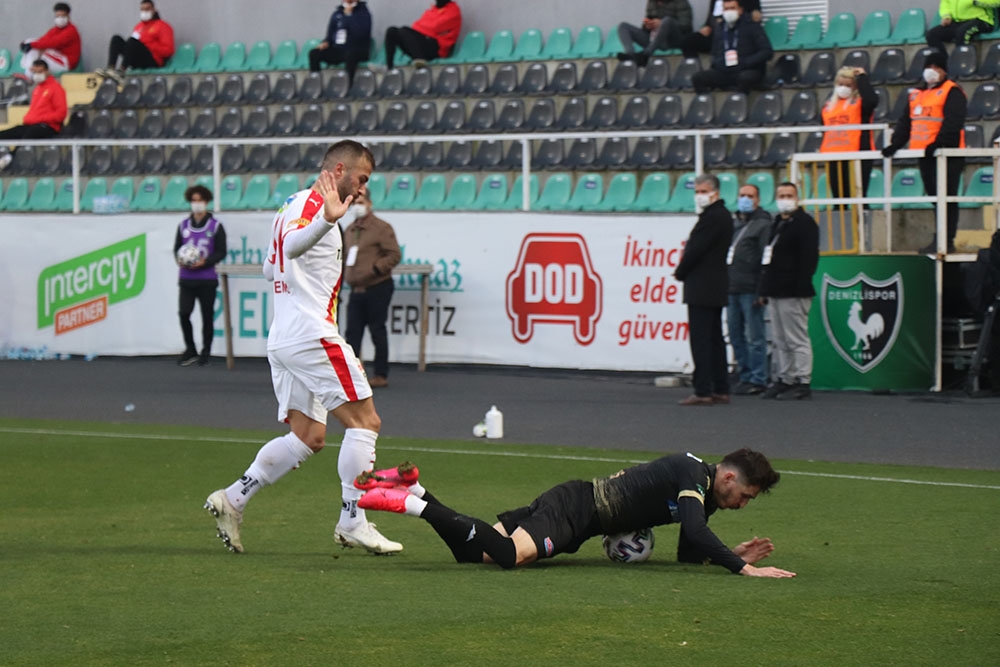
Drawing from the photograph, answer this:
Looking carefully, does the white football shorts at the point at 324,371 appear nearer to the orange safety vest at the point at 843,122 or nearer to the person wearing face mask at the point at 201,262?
the orange safety vest at the point at 843,122

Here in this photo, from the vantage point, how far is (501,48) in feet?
80.1

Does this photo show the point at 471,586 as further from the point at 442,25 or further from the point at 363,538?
the point at 442,25

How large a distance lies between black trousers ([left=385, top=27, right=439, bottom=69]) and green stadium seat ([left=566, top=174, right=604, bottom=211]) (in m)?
5.21

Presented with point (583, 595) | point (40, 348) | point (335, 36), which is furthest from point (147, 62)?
point (583, 595)

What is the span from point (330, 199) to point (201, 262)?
1274 centimetres

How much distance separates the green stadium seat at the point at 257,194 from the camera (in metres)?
22.3

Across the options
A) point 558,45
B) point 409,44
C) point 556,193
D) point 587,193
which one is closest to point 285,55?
point 409,44

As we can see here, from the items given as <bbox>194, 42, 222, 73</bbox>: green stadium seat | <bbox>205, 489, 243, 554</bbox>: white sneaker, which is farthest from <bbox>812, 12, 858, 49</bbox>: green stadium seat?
<bbox>205, 489, 243, 554</bbox>: white sneaker

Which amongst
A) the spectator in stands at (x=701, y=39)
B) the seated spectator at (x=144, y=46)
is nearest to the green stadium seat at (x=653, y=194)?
the spectator in stands at (x=701, y=39)

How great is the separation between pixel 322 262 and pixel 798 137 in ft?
42.5

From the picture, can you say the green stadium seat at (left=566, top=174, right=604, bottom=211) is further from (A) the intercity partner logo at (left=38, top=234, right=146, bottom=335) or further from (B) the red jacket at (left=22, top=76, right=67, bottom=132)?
(B) the red jacket at (left=22, top=76, right=67, bottom=132)

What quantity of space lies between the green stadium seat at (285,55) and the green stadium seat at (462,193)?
636 centimetres

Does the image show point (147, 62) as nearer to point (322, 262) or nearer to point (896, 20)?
point (896, 20)

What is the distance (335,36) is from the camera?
81.1ft
